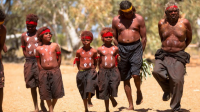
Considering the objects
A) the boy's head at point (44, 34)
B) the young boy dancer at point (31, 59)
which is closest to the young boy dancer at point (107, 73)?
the boy's head at point (44, 34)

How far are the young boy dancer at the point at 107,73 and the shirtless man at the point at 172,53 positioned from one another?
0.77 meters

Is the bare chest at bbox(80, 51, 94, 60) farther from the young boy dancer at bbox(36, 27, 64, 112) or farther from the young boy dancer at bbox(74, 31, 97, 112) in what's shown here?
the young boy dancer at bbox(36, 27, 64, 112)

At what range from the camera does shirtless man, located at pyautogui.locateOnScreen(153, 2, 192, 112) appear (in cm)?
620

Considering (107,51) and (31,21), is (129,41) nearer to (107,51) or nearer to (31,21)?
(107,51)

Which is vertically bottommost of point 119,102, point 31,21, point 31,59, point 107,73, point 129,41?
point 119,102

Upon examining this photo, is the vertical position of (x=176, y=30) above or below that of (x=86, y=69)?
above

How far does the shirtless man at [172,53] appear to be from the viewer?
20.4 feet

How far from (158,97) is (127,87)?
1.98 meters

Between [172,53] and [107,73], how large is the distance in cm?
128

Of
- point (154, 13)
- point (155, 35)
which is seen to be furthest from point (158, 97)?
point (155, 35)

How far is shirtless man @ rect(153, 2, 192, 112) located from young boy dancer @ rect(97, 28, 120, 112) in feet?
2.53

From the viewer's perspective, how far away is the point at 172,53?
639 centimetres

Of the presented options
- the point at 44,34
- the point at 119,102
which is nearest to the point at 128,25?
the point at 44,34

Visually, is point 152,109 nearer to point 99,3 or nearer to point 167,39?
point 167,39
